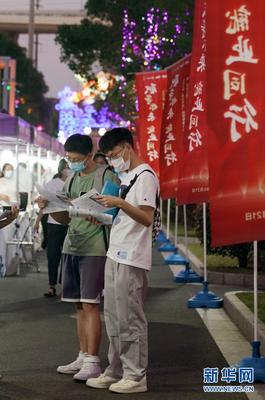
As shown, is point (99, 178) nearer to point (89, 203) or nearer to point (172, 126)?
point (89, 203)

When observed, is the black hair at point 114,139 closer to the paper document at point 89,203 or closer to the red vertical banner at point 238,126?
the paper document at point 89,203

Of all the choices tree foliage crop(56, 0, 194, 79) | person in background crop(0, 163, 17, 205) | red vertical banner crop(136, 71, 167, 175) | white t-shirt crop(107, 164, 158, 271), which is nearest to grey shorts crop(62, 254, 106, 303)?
white t-shirt crop(107, 164, 158, 271)

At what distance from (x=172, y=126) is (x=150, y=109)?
4.25 m

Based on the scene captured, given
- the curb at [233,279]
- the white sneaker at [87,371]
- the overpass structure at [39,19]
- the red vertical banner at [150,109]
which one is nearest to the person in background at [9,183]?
the red vertical banner at [150,109]

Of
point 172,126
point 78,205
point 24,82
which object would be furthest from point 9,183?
point 24,82

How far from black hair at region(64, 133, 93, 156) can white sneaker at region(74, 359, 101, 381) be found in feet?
5.80

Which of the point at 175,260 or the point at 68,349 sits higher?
the point at 175,260

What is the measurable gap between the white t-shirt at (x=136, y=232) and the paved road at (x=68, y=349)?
1053mm

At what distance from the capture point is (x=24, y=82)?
79688mm

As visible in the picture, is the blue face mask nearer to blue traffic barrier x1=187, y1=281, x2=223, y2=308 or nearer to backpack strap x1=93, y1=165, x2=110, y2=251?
backpack strap x1=93, y1=165, x2=110, y2=251

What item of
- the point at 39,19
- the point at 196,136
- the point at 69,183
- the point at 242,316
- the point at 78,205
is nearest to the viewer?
the point at 78,205

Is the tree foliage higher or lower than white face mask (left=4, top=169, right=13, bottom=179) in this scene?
higher

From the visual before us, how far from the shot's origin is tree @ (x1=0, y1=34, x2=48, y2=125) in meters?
76.8

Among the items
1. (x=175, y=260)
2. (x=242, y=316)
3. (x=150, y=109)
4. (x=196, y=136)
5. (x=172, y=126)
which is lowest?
(x=242, y=316)
